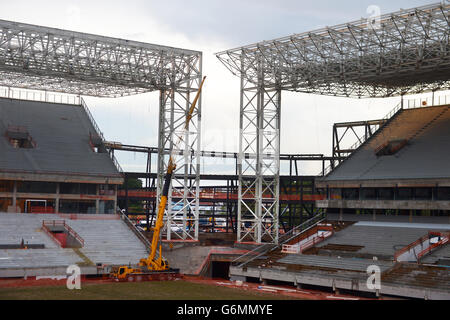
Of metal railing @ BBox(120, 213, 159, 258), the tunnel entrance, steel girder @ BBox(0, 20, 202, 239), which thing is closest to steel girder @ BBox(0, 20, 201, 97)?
steel girder @ BBox(0, 20, 202, 239)

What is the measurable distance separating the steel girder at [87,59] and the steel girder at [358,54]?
5234 mm

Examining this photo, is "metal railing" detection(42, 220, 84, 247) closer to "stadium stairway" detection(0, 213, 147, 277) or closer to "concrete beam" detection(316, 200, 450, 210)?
"stadium stairway" detection(0, 213, 147, 277)

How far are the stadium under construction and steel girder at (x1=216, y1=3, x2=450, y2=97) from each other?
0.15 metres

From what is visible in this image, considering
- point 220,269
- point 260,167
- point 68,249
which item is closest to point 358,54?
point 260,167

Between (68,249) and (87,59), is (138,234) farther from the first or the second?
(87,59)

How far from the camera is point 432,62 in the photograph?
4572 cm

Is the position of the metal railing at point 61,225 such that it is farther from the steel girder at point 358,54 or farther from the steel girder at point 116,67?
the steel girder at point 358,54

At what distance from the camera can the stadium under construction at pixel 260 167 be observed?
137 ft

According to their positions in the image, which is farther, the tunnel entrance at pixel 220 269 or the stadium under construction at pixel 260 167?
the tunnel entrance at pixel 220 269

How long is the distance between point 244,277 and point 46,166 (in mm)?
23003

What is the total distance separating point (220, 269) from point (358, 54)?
20.4 meters

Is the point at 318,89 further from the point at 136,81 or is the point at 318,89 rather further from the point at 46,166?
the point at 46,166

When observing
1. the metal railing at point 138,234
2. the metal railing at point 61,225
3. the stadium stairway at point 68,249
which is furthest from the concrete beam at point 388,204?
the metal railing at point 61,225

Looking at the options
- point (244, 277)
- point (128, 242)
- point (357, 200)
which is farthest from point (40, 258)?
point (357, 200)
